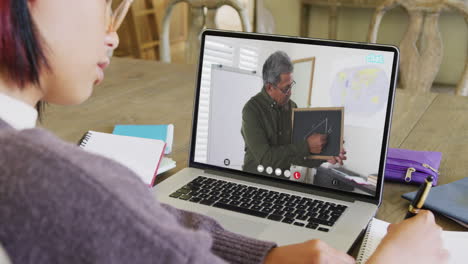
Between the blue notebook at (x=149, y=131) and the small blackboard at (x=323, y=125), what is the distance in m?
0.34

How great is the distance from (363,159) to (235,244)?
1.08 ft

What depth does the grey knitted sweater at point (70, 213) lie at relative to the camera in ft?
1.36

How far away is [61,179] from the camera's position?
423mm

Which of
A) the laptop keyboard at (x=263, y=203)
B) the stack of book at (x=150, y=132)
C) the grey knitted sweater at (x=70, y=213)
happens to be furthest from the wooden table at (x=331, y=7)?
the grey knitted sweater at (x=70, y=213)

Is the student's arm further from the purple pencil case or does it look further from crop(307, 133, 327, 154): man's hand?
the purple pencil case

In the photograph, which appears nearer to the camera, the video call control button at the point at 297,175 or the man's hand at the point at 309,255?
the man's hand at the point at 309,255

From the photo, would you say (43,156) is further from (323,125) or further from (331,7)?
(331,7)

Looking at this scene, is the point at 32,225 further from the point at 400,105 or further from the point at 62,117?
the point at 400,105

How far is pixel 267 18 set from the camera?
4.60 m

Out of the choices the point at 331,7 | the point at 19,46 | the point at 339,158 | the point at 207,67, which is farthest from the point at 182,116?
the point at 331,7

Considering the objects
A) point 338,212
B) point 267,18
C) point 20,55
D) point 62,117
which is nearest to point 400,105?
point 338,212

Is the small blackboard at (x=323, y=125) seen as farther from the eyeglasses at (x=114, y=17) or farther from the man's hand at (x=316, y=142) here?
the eyeglasses at (x=114, y=17)

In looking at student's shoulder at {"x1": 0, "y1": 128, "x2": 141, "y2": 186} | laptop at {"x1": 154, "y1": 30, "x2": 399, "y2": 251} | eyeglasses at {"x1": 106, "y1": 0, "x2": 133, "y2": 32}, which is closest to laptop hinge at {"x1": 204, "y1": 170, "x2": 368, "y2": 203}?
laptop at {"x1": 154, "y1": 30, "x2": 399, "y2": 251}

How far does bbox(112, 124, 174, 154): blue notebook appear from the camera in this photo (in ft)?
4.10
